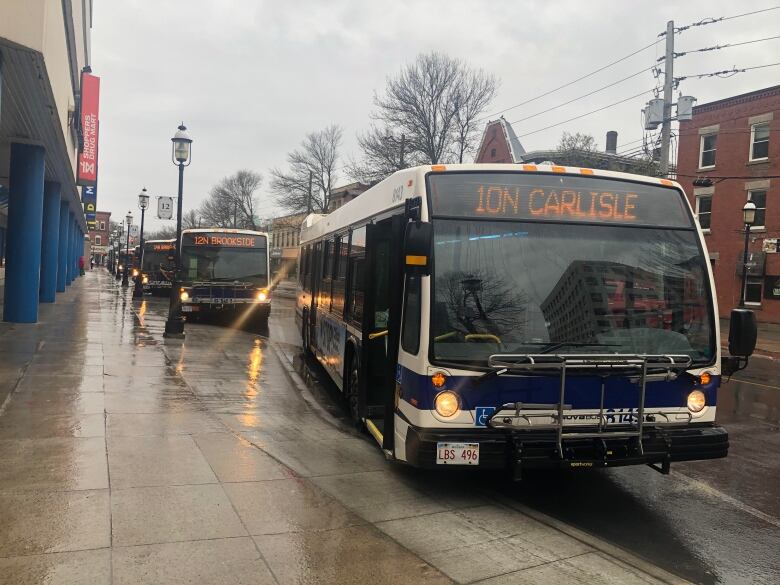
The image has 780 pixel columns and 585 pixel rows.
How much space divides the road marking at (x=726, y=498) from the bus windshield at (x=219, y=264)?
45.1 feet

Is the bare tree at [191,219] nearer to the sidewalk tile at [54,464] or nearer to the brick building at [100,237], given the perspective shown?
the brick building at [100,237]

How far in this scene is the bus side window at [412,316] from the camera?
5027 mm

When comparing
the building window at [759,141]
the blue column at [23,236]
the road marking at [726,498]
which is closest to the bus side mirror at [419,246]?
the road marking at [726,498]

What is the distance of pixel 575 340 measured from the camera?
4977mm

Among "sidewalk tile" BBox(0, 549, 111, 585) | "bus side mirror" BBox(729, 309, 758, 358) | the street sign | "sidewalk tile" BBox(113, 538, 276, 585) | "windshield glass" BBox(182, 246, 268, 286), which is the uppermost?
the street sign

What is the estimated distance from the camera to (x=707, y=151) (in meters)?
31.7

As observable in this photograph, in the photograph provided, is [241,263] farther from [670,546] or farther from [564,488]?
[670,546]

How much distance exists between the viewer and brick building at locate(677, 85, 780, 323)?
93.1ft

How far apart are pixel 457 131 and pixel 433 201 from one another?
3235 cm

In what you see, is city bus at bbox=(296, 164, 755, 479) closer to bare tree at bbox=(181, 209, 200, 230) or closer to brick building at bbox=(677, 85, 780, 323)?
brick building at bbox=(677, 85, 780, 323)

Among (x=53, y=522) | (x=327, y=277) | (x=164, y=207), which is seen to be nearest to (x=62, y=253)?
(x=164, y=207)

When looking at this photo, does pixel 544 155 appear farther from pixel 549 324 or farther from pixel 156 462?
pixel 156 462

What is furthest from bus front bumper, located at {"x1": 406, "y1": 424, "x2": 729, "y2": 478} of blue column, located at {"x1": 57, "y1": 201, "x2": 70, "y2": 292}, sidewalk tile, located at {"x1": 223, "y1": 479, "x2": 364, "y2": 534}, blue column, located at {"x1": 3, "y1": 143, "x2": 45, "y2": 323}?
blue column, located at {"x1": 57, "y1": 201, "x2": 70, "y2": 292}

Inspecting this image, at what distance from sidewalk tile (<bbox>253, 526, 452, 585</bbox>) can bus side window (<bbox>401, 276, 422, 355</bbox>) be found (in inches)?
57.5
